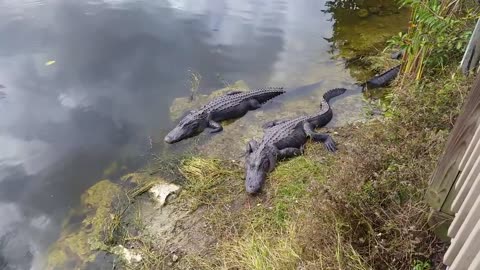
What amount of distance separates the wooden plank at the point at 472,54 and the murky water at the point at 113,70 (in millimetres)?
1786

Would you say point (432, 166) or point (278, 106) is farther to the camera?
point (278, 106)

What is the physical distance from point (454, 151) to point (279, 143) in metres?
2.85

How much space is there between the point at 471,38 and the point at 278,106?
2.78m

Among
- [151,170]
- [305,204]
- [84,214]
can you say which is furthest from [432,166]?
[84,214]

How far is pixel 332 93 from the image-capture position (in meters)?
5.93

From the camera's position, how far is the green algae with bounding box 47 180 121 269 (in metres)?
3.70

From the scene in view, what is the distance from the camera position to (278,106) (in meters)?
5.99

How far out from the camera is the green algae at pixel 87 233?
12.1ft

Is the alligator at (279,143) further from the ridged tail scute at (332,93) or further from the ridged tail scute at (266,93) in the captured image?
the ridged tail scute at (266,93)

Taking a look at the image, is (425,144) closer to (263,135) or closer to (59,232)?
(263,135)

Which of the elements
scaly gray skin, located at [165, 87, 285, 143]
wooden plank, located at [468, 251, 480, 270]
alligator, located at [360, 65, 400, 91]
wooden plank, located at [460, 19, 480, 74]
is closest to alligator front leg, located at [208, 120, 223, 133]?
scaly gray skin, located at [165, 87, 285, 143]

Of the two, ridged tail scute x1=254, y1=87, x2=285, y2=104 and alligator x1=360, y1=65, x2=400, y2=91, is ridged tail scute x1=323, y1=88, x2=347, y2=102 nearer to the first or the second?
alligator x1=360, y1=65, x2=400, y2=91

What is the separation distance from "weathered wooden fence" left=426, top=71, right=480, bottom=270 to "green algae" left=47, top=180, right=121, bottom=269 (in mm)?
3012

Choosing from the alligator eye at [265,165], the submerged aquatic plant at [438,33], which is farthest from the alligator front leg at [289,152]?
the submerged aquatic plant at [438,33]
